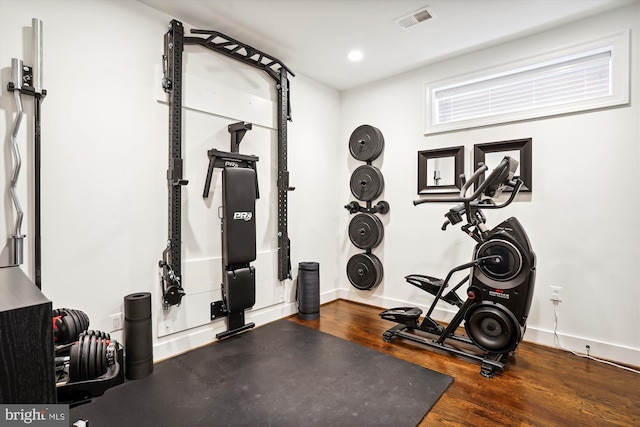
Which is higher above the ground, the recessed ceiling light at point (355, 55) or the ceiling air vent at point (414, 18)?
the recessed ceiling light at point (355, 55)

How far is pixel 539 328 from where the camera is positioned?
3086 millimetres

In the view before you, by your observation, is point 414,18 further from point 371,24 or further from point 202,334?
point 202,334

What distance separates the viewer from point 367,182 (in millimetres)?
4133

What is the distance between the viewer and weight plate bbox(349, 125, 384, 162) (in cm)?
409

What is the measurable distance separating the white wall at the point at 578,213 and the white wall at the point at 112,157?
7.44 ft

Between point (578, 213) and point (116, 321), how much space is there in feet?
12.9

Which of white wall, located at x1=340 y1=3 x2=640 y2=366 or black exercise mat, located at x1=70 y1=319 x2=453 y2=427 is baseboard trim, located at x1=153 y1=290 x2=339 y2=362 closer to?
black exercise mat, located at x1=70 y1=319 x2=453 y2=427

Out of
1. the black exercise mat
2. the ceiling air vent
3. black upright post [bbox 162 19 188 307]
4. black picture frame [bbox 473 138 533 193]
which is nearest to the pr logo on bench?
black upright post [bbox 162 19 188 307]

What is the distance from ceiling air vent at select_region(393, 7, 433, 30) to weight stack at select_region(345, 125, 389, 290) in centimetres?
133

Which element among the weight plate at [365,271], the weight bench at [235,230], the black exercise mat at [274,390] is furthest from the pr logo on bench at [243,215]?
the weight plate at [365,271]

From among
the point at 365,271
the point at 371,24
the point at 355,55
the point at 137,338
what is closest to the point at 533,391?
the point at 365,271

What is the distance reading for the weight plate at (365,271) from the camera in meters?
4.10

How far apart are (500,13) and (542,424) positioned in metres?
3.03

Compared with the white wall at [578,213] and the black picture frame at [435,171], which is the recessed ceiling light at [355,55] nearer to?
the white wall at [578,213]
